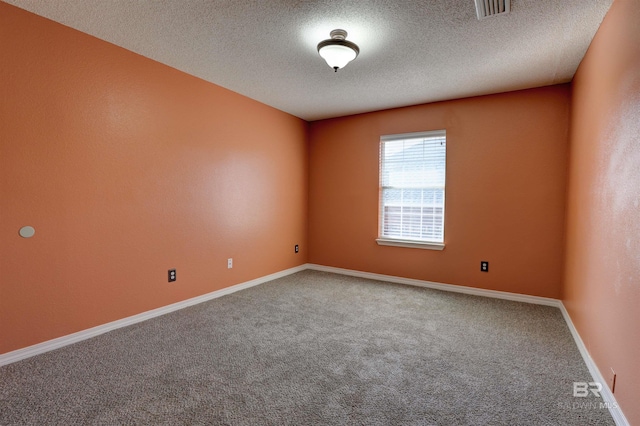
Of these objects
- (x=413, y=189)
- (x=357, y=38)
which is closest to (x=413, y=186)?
(x=413, y=189)

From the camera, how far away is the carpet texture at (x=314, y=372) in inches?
66.2

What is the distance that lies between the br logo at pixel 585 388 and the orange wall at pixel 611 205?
11 cm

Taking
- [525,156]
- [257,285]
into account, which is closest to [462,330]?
[525,156]

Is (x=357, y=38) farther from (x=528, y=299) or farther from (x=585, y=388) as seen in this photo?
(x=528, y=299)

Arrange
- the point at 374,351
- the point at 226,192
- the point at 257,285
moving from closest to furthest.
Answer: the point at 374,351, the point at 226,192, the point at 257,285

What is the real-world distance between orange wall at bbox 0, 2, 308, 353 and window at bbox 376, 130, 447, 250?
6.34 ft

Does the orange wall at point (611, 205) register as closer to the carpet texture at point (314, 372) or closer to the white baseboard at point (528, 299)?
the white baseboard at point (528, 299)

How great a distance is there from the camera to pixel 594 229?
2244mm

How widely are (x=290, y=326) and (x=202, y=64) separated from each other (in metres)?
2.66

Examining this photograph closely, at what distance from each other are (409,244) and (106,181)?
11.7 feet

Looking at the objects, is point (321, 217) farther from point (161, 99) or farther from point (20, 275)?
point (20, 275)

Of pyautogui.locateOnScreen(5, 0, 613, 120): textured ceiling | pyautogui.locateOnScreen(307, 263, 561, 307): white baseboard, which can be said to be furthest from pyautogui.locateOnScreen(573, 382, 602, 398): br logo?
pyautogui.locateOnScreen(5, 0, 613, 120): textured ceiling

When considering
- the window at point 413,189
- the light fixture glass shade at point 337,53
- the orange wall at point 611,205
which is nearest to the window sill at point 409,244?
the window at point 413,189

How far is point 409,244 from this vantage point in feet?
14.2
